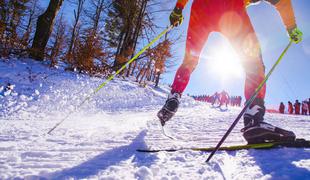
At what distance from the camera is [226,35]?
8.79 ft

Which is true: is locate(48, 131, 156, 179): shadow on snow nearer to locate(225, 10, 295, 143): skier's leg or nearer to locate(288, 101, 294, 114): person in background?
locate(225, 10, 295, 143): skier's leg

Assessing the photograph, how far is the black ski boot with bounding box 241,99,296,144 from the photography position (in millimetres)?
2072

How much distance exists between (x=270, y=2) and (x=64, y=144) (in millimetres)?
2608

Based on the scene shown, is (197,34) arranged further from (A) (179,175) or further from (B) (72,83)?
(B) (72,83)

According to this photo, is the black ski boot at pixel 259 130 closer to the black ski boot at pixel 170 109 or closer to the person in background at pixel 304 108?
the black ski boot at pixel 170 109

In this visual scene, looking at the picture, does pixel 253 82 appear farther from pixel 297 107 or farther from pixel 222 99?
pixel 297 107

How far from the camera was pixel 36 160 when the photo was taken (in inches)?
56.1

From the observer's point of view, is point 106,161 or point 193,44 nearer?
point 106,161

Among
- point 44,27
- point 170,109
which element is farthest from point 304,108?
point 170,109

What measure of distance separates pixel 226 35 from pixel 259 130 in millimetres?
1155

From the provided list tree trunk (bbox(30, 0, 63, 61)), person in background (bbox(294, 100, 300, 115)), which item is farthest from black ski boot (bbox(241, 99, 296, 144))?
person in background (bbox(294, 100, 300, 115))

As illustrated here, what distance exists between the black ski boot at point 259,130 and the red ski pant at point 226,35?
151 millimetres

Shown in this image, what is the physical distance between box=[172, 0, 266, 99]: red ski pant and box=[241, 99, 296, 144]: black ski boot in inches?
6.0

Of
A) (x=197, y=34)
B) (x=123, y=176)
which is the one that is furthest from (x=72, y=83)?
(x=123, y=176)
